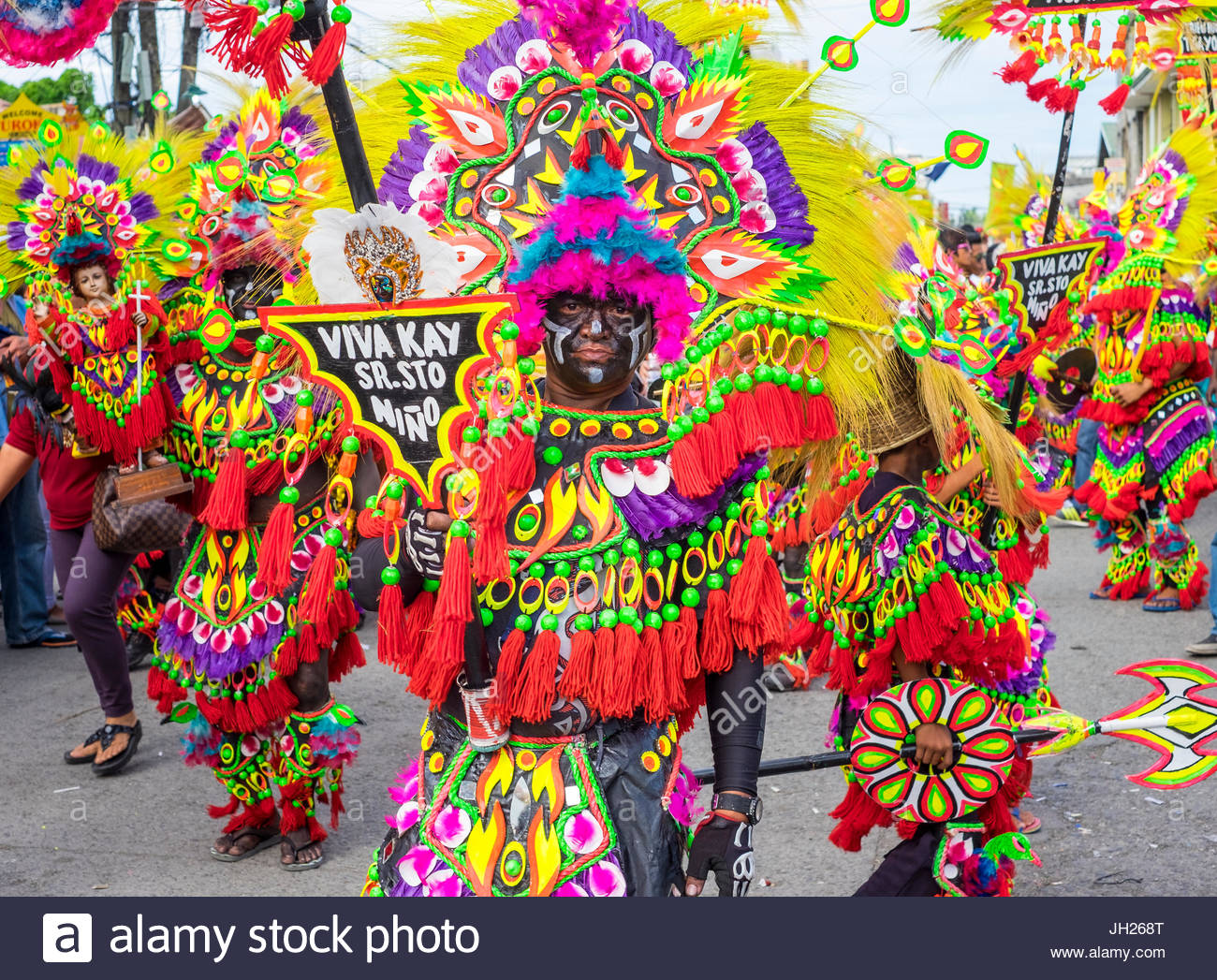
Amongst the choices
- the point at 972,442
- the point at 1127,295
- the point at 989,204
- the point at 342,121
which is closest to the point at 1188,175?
the point at 1127,295

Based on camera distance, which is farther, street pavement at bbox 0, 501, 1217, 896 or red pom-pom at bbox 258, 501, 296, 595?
street pavement at bbox 0, 501, 1217, 896

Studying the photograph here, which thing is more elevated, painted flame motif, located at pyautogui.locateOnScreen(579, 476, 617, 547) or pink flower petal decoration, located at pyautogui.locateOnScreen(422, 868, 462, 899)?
→ painted flame motif, located at pyautogui.locateOnScreen(579, 476, 617, 547)

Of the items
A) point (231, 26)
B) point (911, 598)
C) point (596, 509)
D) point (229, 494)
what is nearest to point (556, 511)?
point (596, 509)

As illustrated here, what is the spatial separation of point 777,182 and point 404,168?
76 cm

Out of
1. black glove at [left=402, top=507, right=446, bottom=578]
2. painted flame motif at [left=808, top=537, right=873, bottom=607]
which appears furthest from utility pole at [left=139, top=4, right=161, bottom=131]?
black glove at [left=402, top=507, right=446, bottom=578]

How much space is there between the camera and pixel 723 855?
7.89ft

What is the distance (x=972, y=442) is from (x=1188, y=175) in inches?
203

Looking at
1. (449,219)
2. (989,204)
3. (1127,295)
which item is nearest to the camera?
(449,219)

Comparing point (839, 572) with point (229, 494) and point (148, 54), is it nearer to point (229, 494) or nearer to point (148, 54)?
point (229, 494)

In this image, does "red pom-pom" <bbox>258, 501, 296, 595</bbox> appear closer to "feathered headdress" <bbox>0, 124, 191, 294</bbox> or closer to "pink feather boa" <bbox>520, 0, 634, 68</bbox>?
"pink feather boa" <bbox>520, 0, 634, 68</bbox>

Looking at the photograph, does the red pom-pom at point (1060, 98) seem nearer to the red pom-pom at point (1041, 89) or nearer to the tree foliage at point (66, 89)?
the red pom-pom at point (1041, 89)

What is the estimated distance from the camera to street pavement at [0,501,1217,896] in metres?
4.62
